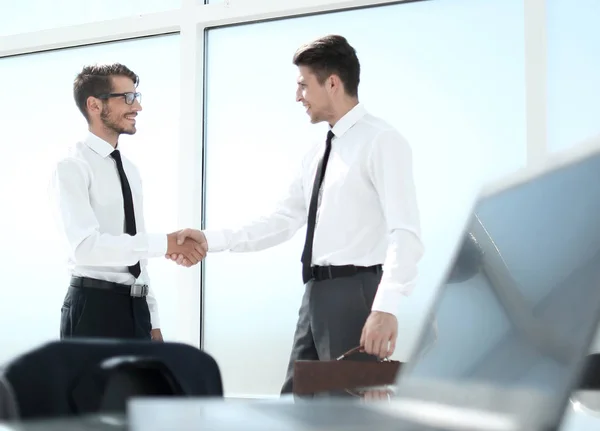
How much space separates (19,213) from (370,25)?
1980mm

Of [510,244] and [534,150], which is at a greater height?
[534,150]

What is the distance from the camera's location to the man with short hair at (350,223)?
2.00 m

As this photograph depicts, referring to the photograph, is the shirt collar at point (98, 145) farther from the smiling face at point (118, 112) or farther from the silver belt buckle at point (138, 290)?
the silver belt buckle at point (138, 290)

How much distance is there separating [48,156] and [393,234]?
8.07ft

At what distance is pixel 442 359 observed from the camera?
2.26ft

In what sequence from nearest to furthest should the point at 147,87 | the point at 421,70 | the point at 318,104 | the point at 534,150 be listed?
the point at 318,104 → the point at 534,150 → the point at 421,70 → the point at 147,87

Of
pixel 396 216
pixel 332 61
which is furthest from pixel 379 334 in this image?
pixel 332 61

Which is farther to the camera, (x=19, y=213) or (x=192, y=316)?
(x=19, y=213)

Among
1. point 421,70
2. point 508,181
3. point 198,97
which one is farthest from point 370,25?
point 508,181

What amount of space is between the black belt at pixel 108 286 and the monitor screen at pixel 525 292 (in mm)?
1973

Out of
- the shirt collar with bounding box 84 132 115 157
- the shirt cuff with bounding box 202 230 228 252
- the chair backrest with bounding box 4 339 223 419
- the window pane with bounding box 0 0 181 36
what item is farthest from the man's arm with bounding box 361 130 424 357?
the window pane with bounding box 0 0 181 36

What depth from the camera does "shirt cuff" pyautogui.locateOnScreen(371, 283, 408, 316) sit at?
6.22ft

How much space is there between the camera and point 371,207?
84.8 inches

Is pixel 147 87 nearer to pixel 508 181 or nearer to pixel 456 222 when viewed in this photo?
pixel 456 222
